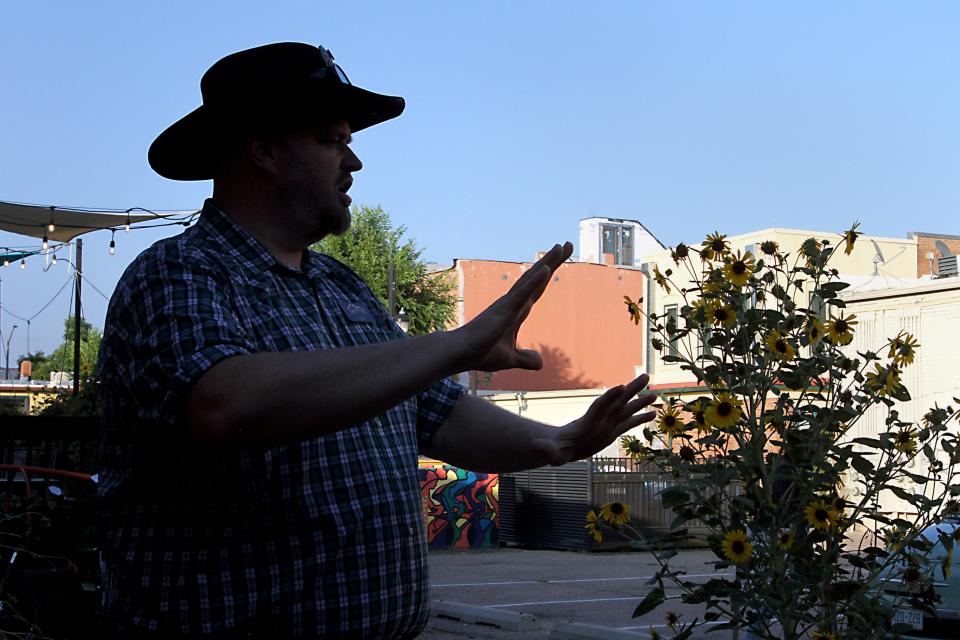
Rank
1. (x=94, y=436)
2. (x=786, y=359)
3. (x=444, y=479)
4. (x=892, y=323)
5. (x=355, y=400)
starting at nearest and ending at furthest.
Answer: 1. (x=355, y=400)
2. (x=786, y=359)
3. (x=94, y=436)
4. (x=444, y=479)
5. (x=892, y=323)

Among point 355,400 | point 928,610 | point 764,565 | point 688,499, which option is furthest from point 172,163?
point 928,610

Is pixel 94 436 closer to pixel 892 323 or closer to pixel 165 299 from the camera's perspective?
pixel 165 299

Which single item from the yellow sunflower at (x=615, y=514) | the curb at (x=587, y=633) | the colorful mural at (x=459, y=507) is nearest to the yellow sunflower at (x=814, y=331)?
the yellow sunflower at (x=615, y=514)

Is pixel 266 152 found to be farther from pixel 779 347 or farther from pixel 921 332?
pixel 921 332

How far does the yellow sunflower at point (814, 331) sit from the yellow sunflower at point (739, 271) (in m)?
0.31

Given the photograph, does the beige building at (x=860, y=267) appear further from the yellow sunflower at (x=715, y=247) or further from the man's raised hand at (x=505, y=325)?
the man's raised hand at (x=505, y=325)

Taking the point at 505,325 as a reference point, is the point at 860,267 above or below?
above

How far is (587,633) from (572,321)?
→ 1612 inches

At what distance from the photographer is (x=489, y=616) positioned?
13008 millimetres

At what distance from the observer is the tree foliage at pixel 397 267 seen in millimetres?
46656

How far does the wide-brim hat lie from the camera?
2.30 meters

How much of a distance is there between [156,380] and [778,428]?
3.57 metres

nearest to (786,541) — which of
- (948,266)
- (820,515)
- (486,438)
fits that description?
(820,515)

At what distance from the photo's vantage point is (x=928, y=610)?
5066 mm
